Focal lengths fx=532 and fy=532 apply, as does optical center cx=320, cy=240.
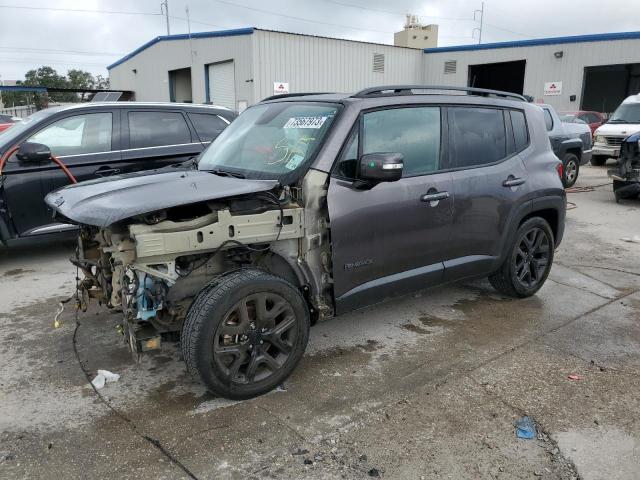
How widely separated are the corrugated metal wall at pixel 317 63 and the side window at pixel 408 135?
1888 cm

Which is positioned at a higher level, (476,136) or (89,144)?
(476,136)

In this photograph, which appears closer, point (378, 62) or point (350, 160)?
point (350, 160)

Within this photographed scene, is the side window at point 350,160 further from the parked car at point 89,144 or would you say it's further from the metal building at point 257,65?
the metal building at point 257,65

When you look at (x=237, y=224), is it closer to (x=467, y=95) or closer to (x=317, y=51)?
(x=467, y=95)

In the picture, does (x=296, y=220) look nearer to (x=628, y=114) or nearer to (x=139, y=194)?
(x=139, y=194)

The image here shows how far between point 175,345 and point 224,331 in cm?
119

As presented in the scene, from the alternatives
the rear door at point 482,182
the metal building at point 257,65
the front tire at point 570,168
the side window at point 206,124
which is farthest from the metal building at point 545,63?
the rear door at point 482,182

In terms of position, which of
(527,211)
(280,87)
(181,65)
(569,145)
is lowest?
(527,211)

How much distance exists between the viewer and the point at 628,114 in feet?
52.9

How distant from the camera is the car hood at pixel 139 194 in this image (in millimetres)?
2881

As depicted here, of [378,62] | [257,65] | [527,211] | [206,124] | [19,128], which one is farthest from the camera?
[378,62]

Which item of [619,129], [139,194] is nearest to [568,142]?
[619,129]

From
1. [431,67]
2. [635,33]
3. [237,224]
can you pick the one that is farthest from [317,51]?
[237,224]

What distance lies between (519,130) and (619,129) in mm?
13261
